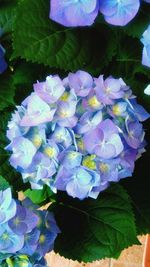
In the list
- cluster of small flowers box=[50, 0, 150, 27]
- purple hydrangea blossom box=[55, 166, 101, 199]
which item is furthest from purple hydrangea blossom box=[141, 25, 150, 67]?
purple hydrangea blossom box=[55, 166, 101, 199]

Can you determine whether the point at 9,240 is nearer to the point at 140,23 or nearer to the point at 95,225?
the point at 95,225

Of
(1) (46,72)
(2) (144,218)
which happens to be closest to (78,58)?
(1) (46,72)

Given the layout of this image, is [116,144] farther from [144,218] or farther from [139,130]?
[144,218]

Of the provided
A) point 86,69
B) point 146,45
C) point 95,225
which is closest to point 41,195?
point 95,225

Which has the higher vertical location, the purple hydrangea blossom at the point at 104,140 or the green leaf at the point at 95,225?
the purple hydrangea blossom at the point at 104,140

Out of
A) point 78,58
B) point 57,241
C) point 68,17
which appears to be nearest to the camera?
point 68,17

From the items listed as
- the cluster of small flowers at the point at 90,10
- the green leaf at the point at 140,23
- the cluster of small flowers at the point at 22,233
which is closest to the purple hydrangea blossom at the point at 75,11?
the cluster of small flowers at the point at 90,10

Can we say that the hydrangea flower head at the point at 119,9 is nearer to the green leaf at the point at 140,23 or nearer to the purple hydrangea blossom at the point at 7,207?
the green leaf at the point at 140,23
